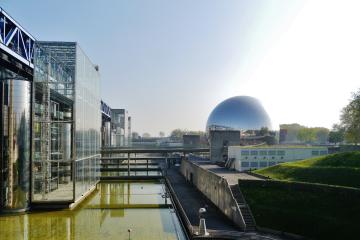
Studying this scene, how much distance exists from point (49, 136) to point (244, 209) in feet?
62.7

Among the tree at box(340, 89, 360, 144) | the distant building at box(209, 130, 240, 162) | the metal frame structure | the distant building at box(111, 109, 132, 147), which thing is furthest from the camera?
the distant building at box(111, 109, 132, 147)

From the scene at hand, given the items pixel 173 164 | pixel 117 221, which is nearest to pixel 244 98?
pixel 173 164

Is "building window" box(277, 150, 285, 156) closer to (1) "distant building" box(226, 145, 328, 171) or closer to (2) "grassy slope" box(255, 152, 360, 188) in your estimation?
(1) "distant building" box(226, 145, 328, 171)

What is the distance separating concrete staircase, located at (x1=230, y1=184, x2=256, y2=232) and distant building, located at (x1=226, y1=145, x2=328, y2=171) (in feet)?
52.7

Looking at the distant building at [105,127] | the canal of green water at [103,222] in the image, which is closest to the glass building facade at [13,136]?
the canal of green water at [103,222]

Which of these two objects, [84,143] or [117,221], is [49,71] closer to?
[84,143]

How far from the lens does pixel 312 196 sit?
24250 mm

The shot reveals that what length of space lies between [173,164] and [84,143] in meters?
41.2

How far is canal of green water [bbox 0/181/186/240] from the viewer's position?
81.2 feet

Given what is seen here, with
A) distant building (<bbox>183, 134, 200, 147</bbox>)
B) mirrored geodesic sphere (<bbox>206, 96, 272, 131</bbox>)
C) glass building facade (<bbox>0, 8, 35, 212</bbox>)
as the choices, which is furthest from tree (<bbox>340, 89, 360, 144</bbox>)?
mirrored geodesic sphere (<bbox>206, 96, 272, 131</bbox>)

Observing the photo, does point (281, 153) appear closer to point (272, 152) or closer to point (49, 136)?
point (272, 152)

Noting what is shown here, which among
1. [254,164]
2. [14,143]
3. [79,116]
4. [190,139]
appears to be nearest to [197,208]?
[79,116]

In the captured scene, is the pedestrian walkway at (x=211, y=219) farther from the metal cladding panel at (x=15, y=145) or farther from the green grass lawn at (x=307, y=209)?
the metal cladding panel at (x=15, y=145)

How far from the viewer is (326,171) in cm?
2961
